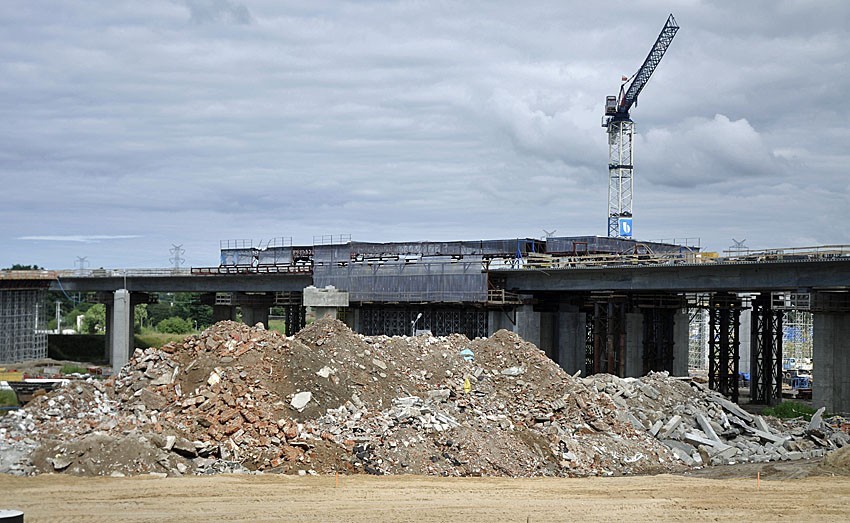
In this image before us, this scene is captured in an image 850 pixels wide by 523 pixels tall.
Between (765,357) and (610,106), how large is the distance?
52782 mm

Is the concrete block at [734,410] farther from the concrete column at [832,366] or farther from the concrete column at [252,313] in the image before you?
the concrete column at [252,313]

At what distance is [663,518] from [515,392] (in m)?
15.0

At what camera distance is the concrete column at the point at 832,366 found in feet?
157

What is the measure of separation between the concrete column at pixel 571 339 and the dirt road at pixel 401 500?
3891 centimetres

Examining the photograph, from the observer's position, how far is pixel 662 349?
2724 inches

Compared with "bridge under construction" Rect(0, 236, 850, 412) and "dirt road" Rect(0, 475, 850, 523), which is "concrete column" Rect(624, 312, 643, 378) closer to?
"bridge under construction" Rect(0, 236, 850, 412)

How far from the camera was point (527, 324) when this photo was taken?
64.2 metres

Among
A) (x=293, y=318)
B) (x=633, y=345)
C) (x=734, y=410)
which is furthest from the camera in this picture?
(x=293, y=318)

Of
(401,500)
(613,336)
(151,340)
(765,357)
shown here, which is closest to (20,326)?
(151,340)

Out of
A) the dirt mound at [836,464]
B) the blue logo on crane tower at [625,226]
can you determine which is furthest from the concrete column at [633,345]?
the blue logo on crane tower at [625,226]

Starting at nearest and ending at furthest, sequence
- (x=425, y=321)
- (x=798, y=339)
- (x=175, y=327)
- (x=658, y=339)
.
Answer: (x=658, y=339) < (x=425, y=321) < (x=798, y=339) < (x=175, y=327)

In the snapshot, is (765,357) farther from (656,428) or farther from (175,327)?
(175,327)

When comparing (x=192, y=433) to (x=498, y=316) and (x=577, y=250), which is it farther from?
(x=577, y=250)

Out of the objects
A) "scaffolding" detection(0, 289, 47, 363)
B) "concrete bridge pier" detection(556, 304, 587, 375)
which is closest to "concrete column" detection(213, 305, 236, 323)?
"scaffolding" detection(0, 289, 47, 363)
